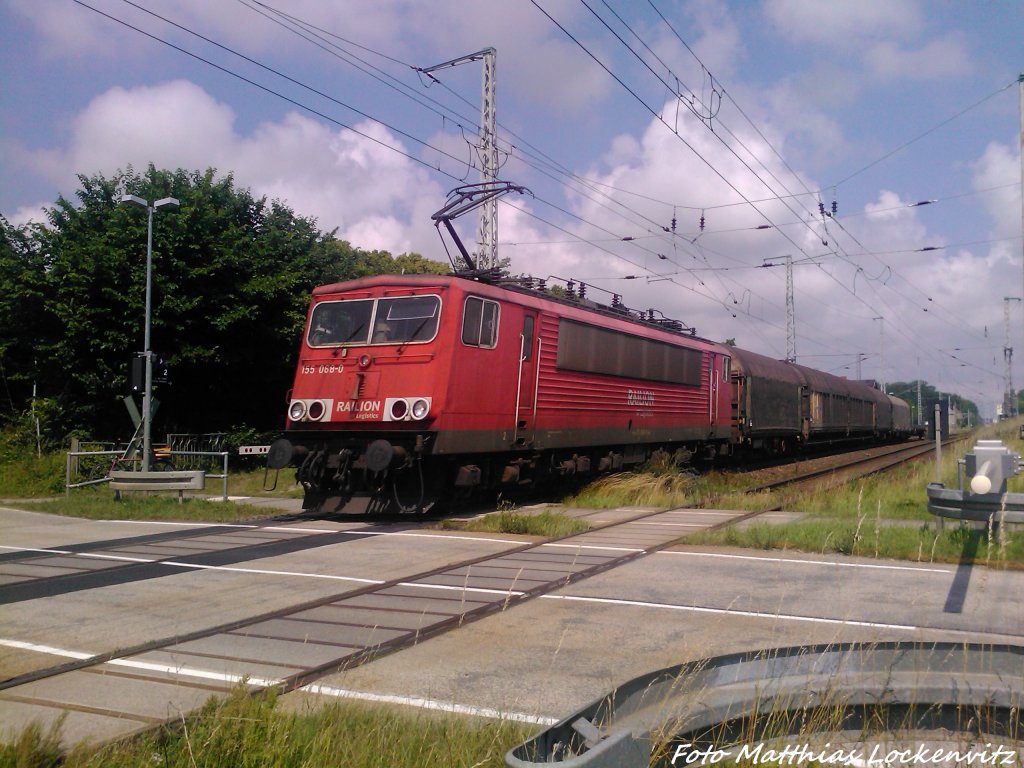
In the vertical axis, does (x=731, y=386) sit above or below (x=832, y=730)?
above

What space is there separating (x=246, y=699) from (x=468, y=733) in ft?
3.35

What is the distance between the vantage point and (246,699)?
3885mm

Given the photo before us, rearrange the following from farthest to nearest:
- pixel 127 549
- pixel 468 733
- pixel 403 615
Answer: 1. pixel 127 549
2. pixel 403 615
3. pixel 468 733

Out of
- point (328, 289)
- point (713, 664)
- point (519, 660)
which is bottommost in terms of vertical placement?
point (519, 660)

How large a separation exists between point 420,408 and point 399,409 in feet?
1.25

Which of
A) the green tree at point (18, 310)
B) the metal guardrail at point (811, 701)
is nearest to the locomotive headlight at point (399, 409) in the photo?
the metal guardrail at point (811, 701)

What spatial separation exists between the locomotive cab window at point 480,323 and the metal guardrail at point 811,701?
959 cm

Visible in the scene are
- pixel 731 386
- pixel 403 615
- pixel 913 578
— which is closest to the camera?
pixel 403 615

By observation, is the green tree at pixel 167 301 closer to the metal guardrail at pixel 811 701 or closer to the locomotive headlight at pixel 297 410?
the locomotive headlight at pixel 297 410

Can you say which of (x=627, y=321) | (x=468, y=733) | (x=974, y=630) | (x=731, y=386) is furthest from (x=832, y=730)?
(x=731, y=386)

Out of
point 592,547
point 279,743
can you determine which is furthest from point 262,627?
point 592,547

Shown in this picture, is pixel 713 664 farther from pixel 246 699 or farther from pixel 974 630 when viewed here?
pixel 974 630

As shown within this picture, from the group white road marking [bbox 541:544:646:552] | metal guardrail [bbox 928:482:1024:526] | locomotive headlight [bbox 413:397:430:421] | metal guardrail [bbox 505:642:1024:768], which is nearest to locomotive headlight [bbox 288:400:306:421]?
locomotive headlight [bbox 413:397:430:421]

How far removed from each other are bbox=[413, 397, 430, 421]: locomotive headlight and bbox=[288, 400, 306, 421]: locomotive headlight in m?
2.14
